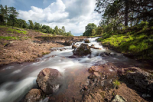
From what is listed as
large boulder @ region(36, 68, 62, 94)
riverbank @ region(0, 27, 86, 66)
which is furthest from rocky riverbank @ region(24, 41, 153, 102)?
riverbank @ region(0, 27, 86, 66)

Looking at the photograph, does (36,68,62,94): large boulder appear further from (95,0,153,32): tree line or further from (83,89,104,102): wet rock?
(95,0,153,32): tree line

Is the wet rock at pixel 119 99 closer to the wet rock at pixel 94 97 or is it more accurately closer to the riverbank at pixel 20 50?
the wet rock at pixel 94 97

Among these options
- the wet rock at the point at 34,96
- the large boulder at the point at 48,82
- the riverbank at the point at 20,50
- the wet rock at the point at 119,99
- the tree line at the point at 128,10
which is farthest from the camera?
the riverbank at the point at 20,50

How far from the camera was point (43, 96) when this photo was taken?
2.33m

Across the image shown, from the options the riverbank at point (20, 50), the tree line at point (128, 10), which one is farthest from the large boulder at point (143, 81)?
the riverbank at point (20, 50)

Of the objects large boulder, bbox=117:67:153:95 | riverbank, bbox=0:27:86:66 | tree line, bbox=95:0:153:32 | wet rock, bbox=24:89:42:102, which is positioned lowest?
wet rock, bbox=24:89:42:102

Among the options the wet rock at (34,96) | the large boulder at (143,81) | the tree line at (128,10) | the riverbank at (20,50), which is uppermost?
the tree line at (128,10)

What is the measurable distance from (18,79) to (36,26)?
7047 centimetres

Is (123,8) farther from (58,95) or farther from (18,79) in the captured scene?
(18,79)

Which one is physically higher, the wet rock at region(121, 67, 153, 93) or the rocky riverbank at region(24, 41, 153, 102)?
the wet rock at region(121, 67, 153, 93)

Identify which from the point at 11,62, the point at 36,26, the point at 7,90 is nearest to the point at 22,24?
the point at 36,26

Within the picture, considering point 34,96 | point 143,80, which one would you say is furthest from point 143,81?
point 34,96

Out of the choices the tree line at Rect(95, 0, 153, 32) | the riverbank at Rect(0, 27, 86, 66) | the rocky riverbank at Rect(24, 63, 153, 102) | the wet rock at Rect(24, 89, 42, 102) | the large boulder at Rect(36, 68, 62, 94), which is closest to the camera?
the rocky riverbank at Rect(24, 63, 153, 102)

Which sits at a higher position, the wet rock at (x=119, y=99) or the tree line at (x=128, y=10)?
the tree line at (x=128, y=10)
